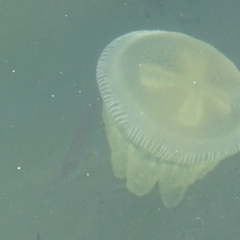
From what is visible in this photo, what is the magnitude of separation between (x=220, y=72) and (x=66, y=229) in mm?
1910

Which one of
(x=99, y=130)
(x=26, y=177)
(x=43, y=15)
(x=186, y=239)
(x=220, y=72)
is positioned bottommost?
(x=186, y=239)

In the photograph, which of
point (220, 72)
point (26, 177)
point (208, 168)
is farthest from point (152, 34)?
point (26, 177)

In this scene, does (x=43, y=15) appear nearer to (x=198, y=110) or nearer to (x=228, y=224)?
(x=198, y=110)

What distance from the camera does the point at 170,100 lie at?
311 cm

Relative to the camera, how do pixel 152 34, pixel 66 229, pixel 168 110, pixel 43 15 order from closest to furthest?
pixel 168 110, pixel 152 34, pixel 66 229, pixel 43 15

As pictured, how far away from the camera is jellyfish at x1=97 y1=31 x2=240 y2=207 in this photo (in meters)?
3.07

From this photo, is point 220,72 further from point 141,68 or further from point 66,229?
point 66,229

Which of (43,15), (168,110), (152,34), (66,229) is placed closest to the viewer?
(168,110)

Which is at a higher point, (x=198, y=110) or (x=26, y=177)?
(x=198, y=110)

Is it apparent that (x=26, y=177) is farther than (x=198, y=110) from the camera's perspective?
Yes

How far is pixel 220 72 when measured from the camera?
3256mm

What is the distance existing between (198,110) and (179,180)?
67cm

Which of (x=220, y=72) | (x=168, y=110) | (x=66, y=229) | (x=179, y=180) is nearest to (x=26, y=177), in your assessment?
(x=66, y=229)

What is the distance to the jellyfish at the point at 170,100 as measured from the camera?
3.07 meters
